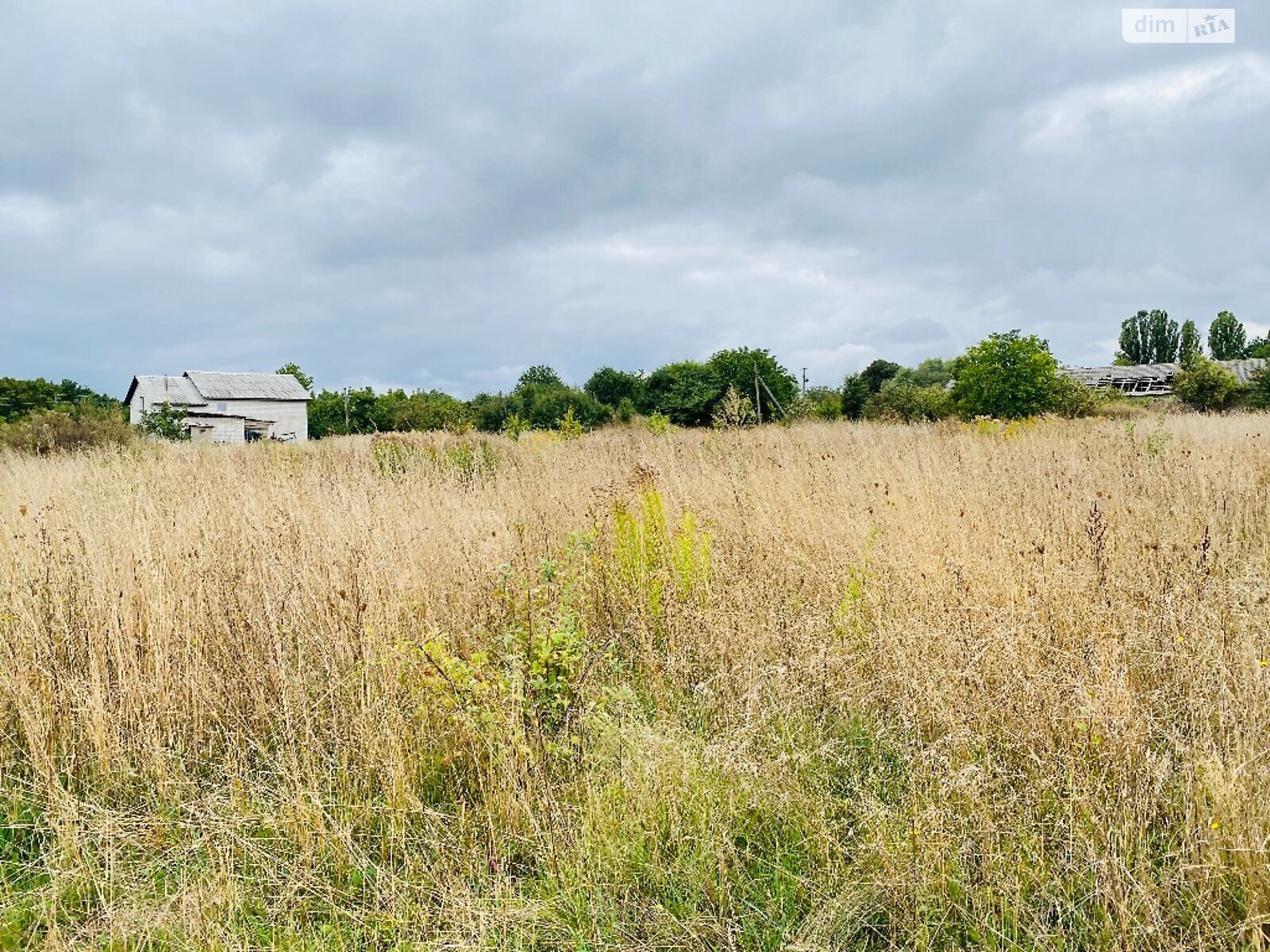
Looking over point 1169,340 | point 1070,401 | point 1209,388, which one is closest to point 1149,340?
point 1169,340

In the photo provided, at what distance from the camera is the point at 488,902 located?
6.68ft

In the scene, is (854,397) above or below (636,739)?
above

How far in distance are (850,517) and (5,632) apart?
198 inches

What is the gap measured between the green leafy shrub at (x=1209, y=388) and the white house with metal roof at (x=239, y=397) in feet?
158

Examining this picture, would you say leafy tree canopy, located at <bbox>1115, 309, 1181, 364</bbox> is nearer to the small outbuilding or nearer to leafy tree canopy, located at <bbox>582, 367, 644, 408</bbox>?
the small outbuilding

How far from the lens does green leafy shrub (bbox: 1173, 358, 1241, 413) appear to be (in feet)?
99.8

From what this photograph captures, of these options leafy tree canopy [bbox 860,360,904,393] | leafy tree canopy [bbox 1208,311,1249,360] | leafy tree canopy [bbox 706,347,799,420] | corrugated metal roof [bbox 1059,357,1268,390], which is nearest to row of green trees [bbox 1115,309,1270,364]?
leafy tree canopy [bbox 1208,311,1249,360]

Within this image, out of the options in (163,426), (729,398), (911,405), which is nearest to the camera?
(163,426)

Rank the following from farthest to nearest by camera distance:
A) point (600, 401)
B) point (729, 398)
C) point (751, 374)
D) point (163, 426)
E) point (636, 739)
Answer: point (600, 401) → point (751, 374) → point (729, 398) → point (163, 426) → point (636, 739)

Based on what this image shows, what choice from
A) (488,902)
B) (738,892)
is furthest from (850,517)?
(488,902)

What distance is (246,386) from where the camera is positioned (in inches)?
1795

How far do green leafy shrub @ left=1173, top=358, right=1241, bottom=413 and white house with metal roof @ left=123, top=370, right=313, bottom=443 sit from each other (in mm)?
48077

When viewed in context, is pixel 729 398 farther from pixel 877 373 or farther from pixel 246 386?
pixel 246 386

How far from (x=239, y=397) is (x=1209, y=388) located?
54129 millimetres
